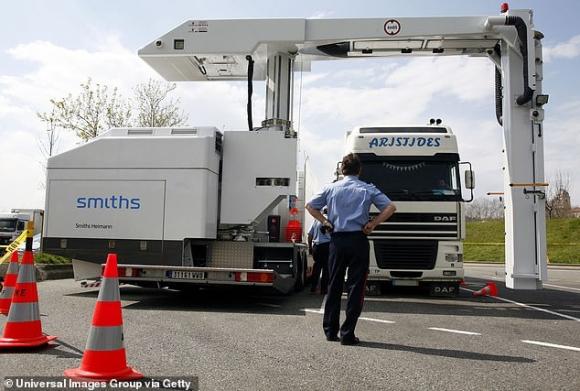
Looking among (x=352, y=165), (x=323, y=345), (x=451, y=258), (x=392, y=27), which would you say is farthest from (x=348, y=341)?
(x=392, y=27)

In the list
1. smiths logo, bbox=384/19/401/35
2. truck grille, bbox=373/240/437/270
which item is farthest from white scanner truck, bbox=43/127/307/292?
smiths logo, bbox=384/19/401/35

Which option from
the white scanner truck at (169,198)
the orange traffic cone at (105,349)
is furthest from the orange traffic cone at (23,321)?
the white scanner truck at (169,198)

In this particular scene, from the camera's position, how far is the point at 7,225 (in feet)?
80.2

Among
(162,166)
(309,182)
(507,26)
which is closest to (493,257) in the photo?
(309,182)

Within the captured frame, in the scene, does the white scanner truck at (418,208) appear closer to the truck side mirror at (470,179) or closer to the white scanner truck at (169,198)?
the truck side mirror at (470,179)

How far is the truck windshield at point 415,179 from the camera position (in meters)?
9.09

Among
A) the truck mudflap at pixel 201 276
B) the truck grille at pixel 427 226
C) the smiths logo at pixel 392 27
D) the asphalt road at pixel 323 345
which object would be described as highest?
the smiths logo at pixel 392 27

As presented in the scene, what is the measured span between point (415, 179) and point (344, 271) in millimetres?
4533

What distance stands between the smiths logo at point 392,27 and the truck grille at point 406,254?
367 centimetres

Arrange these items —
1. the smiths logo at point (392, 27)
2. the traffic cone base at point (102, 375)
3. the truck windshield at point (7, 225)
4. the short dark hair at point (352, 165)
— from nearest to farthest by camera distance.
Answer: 1. the traffic cone base at point (102, 375)
2. the short dark hair at point (352, 165)
3. the smiths logo at point (392, 27)
4. the truck windshield at point (7, 225)

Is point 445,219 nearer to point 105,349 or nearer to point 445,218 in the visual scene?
point 445,218

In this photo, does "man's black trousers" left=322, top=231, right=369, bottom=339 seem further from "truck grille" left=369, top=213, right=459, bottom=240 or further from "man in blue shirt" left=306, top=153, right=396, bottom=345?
"truck grille" left=369, top=213, right=459, bottom=240

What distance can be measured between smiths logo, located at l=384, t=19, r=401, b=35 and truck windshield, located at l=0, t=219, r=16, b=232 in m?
22.5

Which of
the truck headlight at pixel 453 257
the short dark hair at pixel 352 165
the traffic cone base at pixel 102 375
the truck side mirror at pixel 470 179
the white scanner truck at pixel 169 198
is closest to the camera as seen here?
the traffic cone base at pixel 102 375
